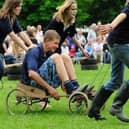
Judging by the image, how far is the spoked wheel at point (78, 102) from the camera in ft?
26.8

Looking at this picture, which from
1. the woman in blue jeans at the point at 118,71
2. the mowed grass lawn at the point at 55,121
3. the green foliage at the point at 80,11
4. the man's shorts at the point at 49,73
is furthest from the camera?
the green foliage at the point at 80,11

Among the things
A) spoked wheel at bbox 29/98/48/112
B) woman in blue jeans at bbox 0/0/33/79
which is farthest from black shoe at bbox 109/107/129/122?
woman in blue jeans at bbox 0/0/33/79

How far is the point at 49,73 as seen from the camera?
8.30 meters

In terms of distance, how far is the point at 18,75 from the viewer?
48.8 feet

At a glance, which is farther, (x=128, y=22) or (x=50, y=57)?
(x=50, y=57)

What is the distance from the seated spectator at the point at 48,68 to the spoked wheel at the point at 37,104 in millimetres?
282

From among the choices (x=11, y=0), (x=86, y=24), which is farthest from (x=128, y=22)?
(x=86, y=24)

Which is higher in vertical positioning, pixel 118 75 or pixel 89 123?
pixel 118 75

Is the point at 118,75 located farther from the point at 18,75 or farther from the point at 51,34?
the point at 18,75

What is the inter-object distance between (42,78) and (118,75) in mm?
1194

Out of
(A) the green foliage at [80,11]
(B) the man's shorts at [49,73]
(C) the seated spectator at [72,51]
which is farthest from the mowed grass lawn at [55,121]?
(A) the green foliage at [80,11]

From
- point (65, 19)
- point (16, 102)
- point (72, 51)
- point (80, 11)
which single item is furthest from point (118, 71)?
point (80, 11)

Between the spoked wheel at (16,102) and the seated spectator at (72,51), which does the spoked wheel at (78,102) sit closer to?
the spoked wheel at (16,102)

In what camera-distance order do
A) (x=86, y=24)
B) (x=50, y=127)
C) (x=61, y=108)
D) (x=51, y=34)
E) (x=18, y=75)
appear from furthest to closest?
(x=86, y=24) → (x=18, y=75) → (x=61, y=108) → (x=51, y=34) → (x=50, y=127)
